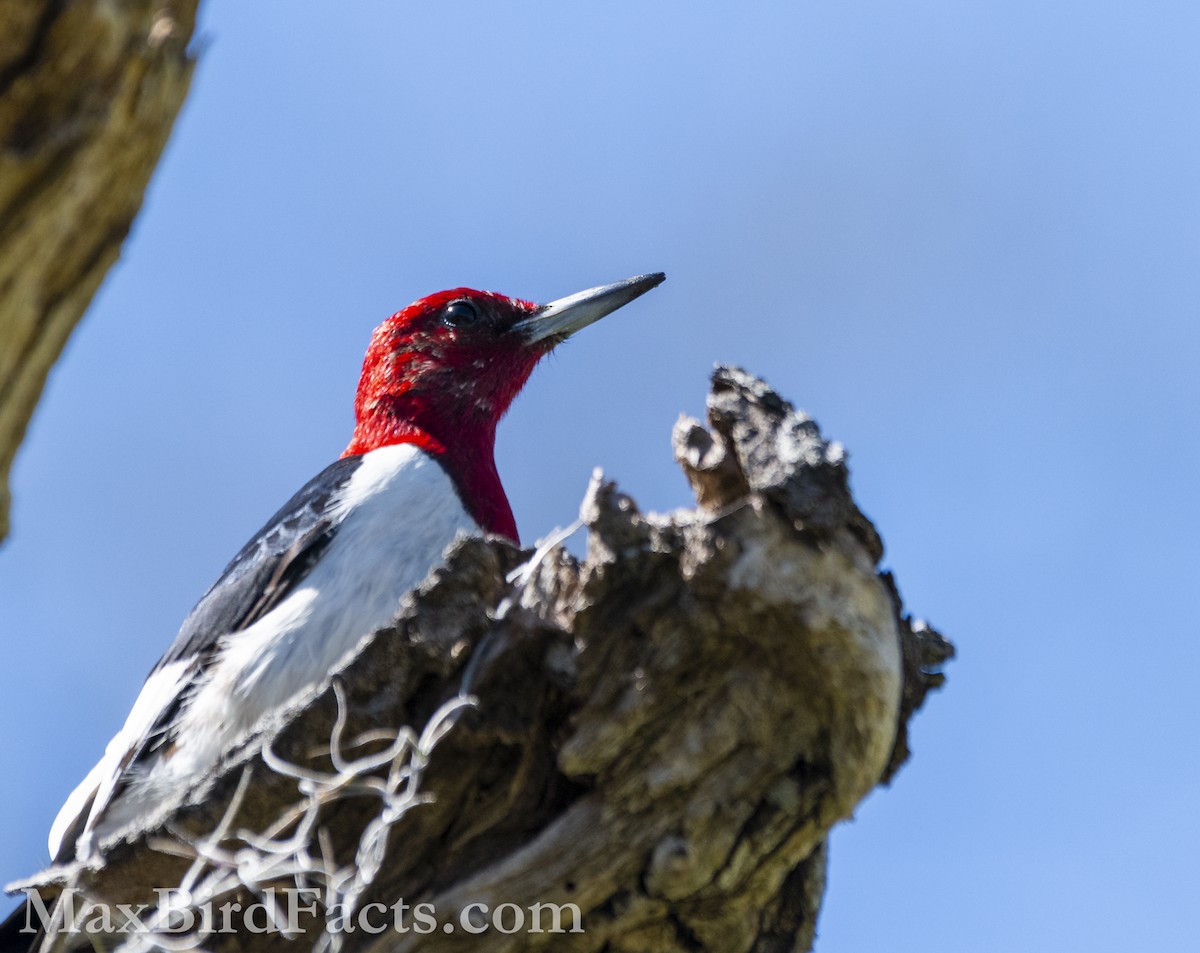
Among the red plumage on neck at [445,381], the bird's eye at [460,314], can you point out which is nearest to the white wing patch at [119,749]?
the red plumage on neck at [445,381]

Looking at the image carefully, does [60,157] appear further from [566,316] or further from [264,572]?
[566,316]

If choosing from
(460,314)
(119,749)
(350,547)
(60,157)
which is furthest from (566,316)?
(60,157)

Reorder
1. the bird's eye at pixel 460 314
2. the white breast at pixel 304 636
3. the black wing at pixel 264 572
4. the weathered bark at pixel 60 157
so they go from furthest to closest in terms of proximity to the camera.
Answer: the bird's eye at pixel 460 314
the black wing at pixel 264 572
the white breast at pixel 304 636
the weathered bark at pixel 60 157

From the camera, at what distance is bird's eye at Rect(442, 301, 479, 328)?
5.71 meters

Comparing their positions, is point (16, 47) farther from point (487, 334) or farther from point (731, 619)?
point (487, 334)

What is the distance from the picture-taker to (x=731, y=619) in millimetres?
2672

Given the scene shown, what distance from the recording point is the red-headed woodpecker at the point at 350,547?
3854mm

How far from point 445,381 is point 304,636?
1.75 meters

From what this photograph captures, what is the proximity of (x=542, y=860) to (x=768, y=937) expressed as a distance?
22.3 inches

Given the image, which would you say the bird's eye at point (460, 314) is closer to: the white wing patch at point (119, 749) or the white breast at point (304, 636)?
the white breast at point (304, 636)

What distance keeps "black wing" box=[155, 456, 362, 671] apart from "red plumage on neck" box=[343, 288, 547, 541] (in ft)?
1.93

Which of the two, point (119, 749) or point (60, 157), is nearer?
point (60, 157)

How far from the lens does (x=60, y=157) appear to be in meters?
1.79

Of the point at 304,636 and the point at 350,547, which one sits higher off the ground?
the point at 350,547
